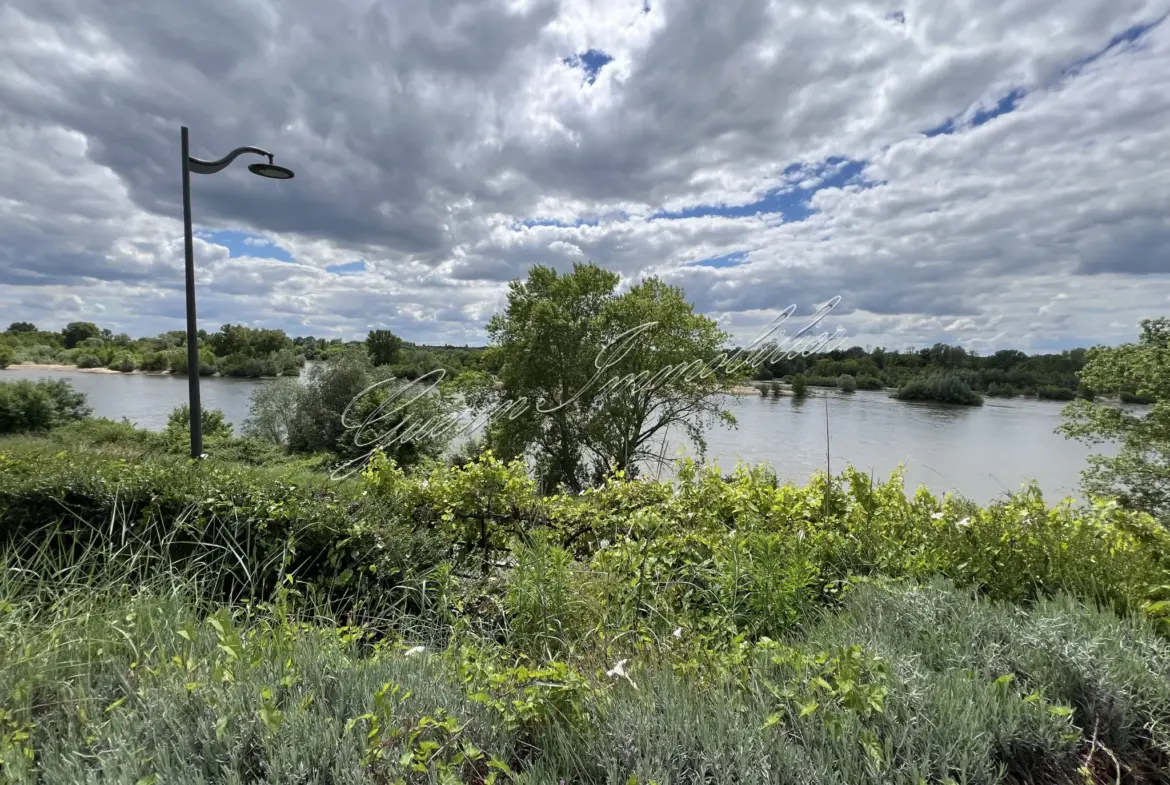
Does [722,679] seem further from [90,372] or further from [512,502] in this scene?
[90,372]

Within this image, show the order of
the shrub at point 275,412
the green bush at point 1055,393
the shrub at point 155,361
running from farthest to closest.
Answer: the shrub at point 155,361
the shrub at point 275,412
the green bush at point 1055,393

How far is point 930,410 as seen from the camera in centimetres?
2156

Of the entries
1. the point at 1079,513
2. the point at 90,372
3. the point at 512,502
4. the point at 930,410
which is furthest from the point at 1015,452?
the point at 90,372

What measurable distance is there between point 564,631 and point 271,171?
22.6 ft

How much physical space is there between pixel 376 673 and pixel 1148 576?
280cm

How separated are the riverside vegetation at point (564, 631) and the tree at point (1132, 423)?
12.6 metres

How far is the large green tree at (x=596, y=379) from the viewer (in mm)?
16766

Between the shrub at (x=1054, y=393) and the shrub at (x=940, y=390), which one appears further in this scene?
the shrub at (x=940, y=390)

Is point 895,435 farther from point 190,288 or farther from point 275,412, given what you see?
point 275,412

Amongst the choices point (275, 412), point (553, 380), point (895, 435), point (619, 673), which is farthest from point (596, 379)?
point (275, 412)

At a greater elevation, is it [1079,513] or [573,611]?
[1079,513]

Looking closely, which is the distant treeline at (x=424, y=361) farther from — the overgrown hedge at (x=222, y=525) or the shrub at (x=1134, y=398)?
the overgrown hedge at (x=222, y=525)

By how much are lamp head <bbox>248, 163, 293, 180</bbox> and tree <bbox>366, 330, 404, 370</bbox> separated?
2396 centimetres

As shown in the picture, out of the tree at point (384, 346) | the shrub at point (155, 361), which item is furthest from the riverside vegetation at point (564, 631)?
the shrub at point (155, 361)
